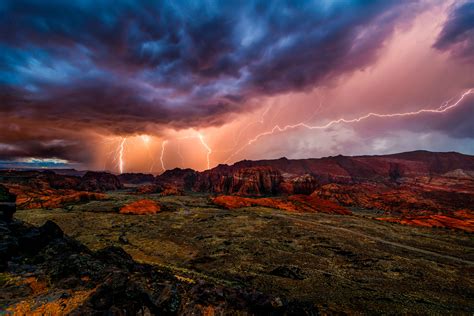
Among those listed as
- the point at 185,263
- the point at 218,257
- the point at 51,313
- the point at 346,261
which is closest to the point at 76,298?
the point at 51,313

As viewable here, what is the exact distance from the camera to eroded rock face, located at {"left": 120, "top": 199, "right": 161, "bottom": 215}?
54.7 metres

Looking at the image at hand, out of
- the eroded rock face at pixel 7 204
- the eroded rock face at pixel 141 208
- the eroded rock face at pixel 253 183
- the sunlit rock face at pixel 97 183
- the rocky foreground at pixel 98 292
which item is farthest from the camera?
the sunlit rock face at pixel 97 183

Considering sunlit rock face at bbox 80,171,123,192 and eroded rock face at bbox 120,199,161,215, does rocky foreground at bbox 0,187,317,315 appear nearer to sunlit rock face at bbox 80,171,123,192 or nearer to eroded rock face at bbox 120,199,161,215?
eroded rock face at bbox 120,199,161,215

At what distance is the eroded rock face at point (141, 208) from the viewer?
54737 mm

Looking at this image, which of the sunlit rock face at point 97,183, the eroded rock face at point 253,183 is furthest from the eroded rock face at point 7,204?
the sunlit rock face at point 97,183

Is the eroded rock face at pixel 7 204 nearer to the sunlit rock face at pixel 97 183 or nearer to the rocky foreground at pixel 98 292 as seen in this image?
the rocky foreground at pixel 98 292

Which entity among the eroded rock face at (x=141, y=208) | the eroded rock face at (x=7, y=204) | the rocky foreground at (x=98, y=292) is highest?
the eroded rock face at (x=7, y=204)

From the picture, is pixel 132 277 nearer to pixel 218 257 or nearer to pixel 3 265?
pixel 3 265

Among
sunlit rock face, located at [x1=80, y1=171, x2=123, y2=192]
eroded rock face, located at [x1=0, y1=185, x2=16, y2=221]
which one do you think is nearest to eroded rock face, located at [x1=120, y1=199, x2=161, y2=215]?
eroded rock face, located at [x1=0, y1=185, x2=16, y2=221]

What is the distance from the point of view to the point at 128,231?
117 feet

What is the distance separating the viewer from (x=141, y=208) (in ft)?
188

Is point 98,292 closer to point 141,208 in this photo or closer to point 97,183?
point 141,208

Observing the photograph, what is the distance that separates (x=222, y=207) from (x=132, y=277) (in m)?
64.0

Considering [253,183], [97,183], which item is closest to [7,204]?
[253,183]
